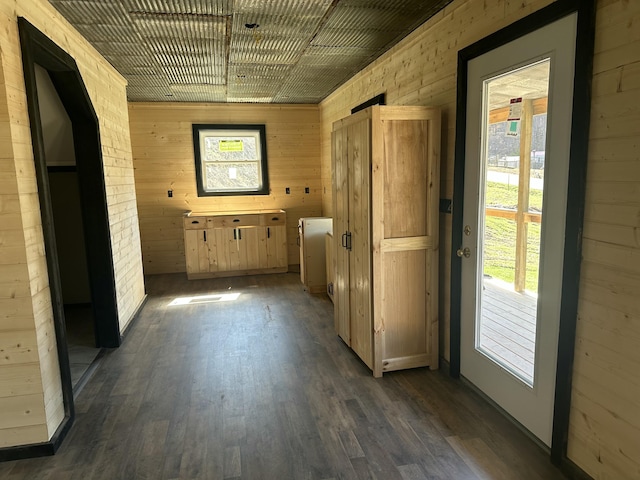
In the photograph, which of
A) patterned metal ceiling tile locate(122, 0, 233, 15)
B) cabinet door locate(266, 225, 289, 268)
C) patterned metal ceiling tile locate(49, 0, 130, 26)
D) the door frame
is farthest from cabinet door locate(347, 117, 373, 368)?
cabinet door locate(266, 225, 289, 268)

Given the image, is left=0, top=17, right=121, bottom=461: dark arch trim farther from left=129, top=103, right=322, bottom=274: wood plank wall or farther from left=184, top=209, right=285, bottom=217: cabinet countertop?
left=129, top=103, right=322, bottom=274: wood plank wall

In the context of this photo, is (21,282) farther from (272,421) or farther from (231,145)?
(231,145)

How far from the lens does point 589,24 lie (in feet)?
5.51

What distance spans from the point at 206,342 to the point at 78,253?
6.73ft

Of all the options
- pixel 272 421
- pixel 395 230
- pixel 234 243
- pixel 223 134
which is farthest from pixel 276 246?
pixel 272 421

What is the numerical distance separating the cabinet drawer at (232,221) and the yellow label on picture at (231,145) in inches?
45.1

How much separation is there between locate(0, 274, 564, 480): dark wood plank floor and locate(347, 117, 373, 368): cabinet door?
251 millimetres

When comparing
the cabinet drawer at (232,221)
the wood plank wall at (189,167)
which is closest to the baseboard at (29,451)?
the cabinet drawer at (232,221)

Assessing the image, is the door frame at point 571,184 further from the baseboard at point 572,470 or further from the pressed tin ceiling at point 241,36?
the pressed tin ceiling at point 241,36

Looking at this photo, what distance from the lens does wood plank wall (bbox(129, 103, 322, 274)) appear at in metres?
6.05

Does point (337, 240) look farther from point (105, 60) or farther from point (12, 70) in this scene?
point (105, 60)

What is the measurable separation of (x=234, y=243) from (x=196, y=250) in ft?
1.76

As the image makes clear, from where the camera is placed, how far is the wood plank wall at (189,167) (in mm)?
6051

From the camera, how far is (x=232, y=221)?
19.5 feet
